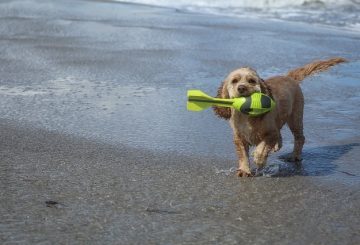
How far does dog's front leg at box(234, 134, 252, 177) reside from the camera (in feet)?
14.5

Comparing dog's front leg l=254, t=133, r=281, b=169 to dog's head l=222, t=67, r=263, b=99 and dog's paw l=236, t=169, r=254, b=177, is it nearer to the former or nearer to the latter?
dog's paw l=236, t=169, r=254, b=177

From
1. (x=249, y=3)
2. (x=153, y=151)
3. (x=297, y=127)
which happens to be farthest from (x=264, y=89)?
(x=249, y=3)

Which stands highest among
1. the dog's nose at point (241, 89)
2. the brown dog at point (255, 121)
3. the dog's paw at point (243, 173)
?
the dog's nose at point (241, 89)

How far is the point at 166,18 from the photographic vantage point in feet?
44.8

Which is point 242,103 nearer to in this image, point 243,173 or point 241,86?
point 241,86

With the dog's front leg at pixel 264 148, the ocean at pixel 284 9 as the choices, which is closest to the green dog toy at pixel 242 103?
the dog's front leg at pixel 264 148

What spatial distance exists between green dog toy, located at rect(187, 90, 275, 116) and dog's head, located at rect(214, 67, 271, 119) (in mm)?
70

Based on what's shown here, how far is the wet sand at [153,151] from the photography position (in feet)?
10.7

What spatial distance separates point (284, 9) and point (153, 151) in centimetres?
1315

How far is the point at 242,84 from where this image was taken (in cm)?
455

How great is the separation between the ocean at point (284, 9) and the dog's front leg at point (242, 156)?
982cm

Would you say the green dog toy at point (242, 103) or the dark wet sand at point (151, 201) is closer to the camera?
the dark wet sand at point (151, 201)

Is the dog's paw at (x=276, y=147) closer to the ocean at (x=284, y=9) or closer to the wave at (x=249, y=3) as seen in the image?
the ocean at (x=284, y=9)

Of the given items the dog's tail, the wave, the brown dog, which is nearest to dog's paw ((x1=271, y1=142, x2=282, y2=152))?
the brown dog
